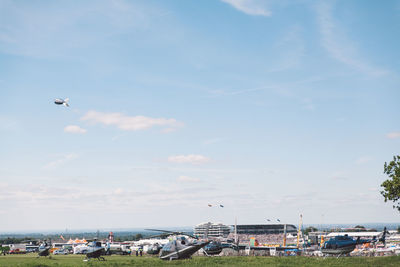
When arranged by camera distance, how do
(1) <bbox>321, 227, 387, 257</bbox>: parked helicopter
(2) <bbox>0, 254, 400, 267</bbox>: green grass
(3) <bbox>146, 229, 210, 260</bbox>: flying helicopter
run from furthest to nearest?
(1) <bbox>321, 227, 387, 257</bbox>: parked helicopter < (3) <bbox>146, 229, 210, 260</bbox>: flying helicopter < (2) <bbox>0, 254, 400, 267</bbox>: green grass

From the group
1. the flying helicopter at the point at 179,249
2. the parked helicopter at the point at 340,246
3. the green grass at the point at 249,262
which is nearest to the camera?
the green grass at the point at 249,262

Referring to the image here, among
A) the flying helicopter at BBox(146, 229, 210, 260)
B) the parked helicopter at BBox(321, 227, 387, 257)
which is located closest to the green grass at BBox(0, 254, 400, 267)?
the flying helicopter at BBox(146, 229, 210, 260)

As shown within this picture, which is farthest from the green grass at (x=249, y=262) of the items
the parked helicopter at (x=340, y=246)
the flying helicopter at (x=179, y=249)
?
the parked helicopter at (x=340, y=246)

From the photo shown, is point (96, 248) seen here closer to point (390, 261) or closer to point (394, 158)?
point (390, 261)

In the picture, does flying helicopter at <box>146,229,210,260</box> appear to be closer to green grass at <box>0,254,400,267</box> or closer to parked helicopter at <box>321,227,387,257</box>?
green grass at <box>0,254,400,267</box>

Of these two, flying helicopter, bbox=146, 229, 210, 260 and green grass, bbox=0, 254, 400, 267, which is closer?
green grass, bbox=0, 254, 400, 267

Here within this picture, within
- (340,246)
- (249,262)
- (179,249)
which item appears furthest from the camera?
(340,246)

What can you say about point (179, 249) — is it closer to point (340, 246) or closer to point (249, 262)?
point (249, 262)

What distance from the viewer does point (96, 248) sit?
51188mm

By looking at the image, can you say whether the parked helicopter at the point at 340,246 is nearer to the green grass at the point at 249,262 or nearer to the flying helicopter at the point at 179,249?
the green grass at the point at 249,262

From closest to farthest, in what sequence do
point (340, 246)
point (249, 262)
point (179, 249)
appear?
point (249, 262), point (179, 249), point (340, 246)

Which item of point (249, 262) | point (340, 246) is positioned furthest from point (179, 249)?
point (340, 246)

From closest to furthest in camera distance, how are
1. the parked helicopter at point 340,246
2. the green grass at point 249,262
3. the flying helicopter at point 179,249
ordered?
the green grass at point 249,262 → the flying helicopter at point 179,249 → the parked helicopter at point 340,246

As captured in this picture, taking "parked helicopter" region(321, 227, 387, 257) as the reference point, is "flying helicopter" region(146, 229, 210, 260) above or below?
above
